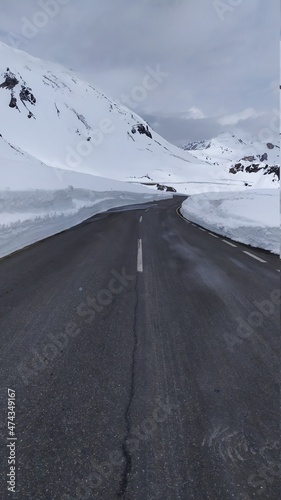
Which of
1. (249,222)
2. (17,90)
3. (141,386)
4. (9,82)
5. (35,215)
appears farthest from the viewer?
(9,82)

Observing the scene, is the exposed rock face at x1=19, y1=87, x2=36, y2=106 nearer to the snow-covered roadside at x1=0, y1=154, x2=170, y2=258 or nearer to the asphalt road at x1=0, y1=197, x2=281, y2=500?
the snow-covered roadside at x1=0, y1=154, x2=170, y2=258

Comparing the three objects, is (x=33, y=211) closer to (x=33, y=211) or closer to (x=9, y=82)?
(x=33, y=211)

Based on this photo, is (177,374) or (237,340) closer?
(177,374)

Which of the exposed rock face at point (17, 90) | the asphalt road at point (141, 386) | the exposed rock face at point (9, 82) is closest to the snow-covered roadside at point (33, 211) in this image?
the asphalt road at point (141, 386)

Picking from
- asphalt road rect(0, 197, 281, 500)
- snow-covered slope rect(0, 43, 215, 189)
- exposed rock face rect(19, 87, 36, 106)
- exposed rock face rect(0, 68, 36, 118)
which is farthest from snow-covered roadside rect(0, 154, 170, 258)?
exposed rock face rect(19, 87, 36, 106)

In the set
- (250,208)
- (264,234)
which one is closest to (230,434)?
(264,234)

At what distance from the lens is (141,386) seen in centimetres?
296

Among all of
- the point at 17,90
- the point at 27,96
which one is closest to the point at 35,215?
the point at 27,96

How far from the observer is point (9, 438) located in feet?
7.66

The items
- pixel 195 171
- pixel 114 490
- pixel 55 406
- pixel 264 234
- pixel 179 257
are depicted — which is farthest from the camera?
pixel 195 171

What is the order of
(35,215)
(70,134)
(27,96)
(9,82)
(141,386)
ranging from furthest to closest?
1. (9,82)
2. (27,96)
3. (70,134)
4. (35,215)
5. (141,386)

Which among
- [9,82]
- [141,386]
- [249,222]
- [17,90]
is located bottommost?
[141,386]

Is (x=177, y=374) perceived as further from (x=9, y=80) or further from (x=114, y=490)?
(x=9, y=80)

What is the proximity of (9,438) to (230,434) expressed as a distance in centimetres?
175
